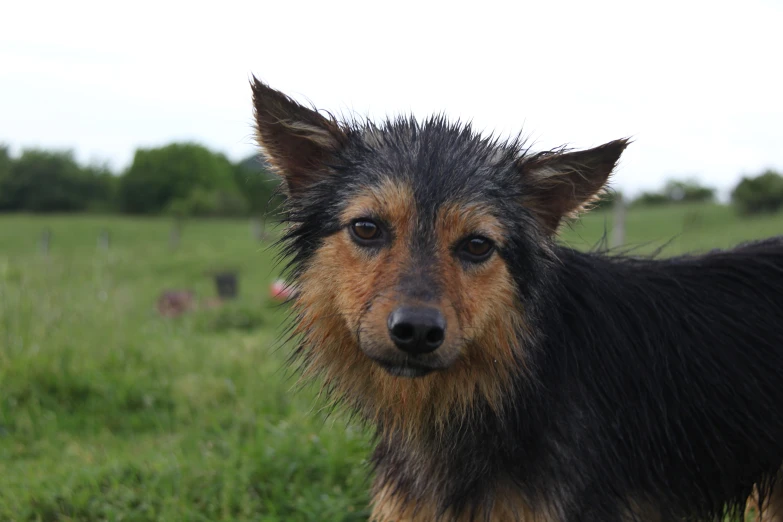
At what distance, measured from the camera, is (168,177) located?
7119 centimetres

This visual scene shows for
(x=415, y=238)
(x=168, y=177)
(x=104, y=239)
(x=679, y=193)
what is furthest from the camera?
(x=168, y=177)

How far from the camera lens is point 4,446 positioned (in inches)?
209

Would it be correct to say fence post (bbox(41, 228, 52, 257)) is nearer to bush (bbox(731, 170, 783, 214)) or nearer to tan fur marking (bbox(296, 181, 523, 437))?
tan fur marking (bbox(296, 181, 523, 437))

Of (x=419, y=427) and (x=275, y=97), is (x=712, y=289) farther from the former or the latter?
(x=275, y=97)

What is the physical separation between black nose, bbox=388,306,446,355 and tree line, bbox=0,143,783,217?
25317 mm

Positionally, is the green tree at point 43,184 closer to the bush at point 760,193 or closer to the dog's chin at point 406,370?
the bush at point 760,193

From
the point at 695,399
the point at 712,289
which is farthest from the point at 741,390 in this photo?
the point at 712,289

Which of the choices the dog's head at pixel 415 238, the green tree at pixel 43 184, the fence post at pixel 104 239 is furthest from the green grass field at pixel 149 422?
the green tree at pixel 43 184

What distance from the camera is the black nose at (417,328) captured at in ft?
7.91

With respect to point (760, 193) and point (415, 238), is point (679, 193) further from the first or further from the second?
point (415, 238)

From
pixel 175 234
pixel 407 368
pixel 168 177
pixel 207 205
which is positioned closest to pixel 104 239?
pixel 175 234

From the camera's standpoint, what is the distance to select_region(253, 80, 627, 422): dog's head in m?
2.59

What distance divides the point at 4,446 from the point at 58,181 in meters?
49.7

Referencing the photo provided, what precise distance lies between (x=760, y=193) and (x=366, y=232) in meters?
33.7
